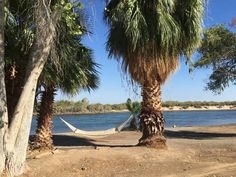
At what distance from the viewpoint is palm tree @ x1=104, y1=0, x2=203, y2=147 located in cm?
1544

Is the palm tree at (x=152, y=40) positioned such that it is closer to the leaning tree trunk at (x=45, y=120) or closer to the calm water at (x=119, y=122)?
the leaning tree trunk at (x=45, y=120)

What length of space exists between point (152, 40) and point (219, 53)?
30.6 feet

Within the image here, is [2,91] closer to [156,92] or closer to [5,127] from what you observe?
[5,127]

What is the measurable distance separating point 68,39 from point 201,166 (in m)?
5.23

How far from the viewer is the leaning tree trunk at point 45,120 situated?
14.9 metres

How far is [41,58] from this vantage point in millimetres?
11570

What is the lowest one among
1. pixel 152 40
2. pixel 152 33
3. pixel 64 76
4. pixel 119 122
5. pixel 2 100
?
pixel 2 100

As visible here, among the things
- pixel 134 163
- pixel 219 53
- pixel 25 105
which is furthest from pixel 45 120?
pixel 219 53

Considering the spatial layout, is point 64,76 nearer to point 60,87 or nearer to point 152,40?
point 60,87

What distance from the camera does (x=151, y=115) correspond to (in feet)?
53.5

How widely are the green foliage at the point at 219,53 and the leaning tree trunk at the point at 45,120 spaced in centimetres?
1059

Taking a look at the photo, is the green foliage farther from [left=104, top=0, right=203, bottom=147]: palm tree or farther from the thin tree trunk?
the thin tree trunk

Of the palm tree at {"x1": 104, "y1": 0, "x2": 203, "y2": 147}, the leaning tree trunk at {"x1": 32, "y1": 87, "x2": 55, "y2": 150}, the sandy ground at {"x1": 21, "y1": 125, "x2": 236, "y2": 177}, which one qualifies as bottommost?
the sandy ground at {"x1": 21, "y1": 125, "x2": 236, "y2": 177}

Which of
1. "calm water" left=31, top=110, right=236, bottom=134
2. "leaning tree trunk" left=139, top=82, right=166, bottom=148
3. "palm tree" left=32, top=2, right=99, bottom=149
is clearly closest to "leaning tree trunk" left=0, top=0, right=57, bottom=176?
"palm tree" left=32, top=2, right=99, bottom=149
